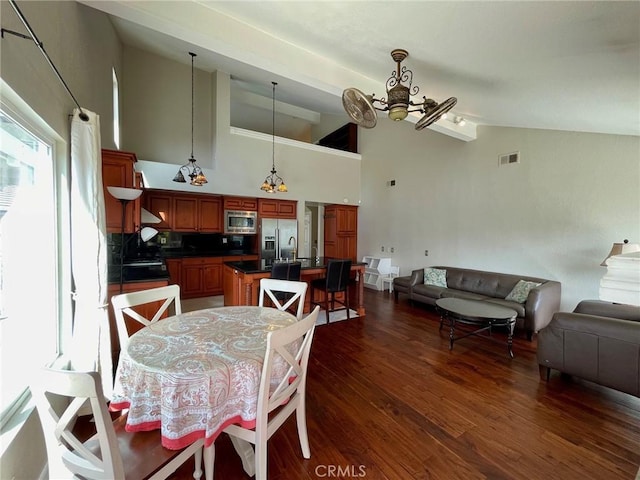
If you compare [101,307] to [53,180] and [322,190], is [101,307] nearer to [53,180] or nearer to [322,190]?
[53,180]

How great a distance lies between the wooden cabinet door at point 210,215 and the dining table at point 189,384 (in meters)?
4.59

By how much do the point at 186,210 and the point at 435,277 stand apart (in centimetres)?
522

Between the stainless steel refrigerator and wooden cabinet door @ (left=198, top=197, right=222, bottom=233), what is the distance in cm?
96

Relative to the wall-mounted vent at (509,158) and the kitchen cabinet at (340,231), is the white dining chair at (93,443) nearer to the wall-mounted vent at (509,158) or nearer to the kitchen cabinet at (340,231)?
the wall-mounted vent at (509,158)

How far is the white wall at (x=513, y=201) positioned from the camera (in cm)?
347

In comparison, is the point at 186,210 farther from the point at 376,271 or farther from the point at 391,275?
the point at 391,275

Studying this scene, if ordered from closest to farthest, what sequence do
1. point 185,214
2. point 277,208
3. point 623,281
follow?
1. point 623,281
2. point 185,214
3. point 277,208

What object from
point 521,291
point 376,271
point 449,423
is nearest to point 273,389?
point 449,423

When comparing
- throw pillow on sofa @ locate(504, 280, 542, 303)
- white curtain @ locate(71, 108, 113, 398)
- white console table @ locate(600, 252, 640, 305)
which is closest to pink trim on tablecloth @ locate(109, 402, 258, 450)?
white curtain @ locate(71, 108, 113, 398)

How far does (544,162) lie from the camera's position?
3996mm

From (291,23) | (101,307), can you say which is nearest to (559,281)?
(291,23)

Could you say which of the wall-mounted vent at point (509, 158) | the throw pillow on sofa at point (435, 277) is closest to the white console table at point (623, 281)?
the wall-mounted vent at point (509, 158)

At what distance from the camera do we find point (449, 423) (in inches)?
78.9

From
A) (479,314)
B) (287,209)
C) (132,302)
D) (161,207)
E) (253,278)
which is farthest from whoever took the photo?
(287,209)
